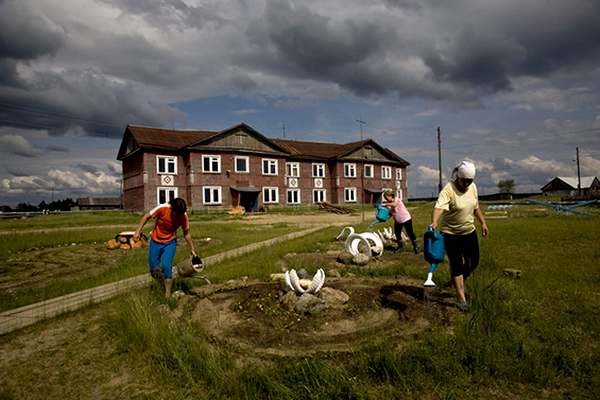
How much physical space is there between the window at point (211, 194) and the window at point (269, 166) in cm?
541

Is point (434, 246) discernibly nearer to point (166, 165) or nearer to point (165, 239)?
point (165, 239)

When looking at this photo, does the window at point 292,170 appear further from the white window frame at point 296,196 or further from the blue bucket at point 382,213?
the blue bucket at point 382,213

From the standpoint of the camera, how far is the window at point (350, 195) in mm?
43500

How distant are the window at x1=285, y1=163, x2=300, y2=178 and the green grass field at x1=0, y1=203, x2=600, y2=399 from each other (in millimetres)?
35486

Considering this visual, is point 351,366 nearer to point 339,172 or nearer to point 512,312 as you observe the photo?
point 512,312

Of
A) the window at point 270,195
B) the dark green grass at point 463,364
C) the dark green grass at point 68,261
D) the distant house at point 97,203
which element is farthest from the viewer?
the distant house at point 97,203

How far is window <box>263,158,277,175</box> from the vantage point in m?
36.9

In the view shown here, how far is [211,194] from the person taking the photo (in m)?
33.4

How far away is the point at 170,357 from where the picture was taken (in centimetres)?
347

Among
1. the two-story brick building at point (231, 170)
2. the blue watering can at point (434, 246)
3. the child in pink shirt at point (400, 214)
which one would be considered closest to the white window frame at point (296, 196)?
the two-story brick building at point (231, 170)

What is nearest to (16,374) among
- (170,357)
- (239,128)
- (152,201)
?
(170,357)

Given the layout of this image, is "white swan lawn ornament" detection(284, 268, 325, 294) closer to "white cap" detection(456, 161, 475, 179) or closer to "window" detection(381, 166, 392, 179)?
"white cap" detection(456, 161, 475, 179)

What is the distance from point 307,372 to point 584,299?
3952 millimetres

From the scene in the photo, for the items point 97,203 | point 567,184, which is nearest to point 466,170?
point 97,203
